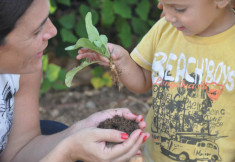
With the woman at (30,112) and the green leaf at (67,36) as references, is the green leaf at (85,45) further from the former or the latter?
the green leaf at (67,36)

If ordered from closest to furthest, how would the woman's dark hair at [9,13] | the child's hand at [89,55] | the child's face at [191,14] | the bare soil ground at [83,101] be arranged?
the woman's dark hair at [9,13] < the child's face at [191,14] < the child's hand at [89,55] < the bare soil ground at [83,101]

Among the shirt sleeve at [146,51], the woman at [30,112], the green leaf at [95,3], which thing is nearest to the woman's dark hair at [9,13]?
the woman at [30,112]

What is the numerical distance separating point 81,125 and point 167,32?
63cm

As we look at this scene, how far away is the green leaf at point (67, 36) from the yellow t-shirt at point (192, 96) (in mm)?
1105

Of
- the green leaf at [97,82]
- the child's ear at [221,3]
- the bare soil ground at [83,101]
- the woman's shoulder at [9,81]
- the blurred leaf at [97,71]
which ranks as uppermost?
the child's ear at [221,3]

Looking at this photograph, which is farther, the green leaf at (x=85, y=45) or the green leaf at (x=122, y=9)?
the green leaf at (x=122, y=9)

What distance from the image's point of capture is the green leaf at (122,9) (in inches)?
105

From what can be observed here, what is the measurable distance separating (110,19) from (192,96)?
1.47m

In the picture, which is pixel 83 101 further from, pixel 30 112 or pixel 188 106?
pixel 188 106

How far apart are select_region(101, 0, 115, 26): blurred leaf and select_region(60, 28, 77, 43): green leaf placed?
32 centimetres

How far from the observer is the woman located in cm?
116

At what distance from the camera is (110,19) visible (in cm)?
276

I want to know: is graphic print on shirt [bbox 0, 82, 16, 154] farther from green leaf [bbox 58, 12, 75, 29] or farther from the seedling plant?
green leaf [bbox 58, 12, 75, 29]

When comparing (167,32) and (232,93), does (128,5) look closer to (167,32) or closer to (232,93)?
(167,32)
